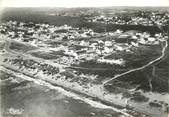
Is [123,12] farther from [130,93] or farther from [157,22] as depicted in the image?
[130,93]

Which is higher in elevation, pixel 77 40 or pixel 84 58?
pixel 77 40

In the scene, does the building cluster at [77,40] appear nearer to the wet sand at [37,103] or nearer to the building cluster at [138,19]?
the building cluster at [138,19]

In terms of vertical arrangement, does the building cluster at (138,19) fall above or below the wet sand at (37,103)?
above

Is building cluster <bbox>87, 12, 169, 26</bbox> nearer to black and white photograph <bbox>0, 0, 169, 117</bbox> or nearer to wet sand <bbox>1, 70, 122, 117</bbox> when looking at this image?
black and white photograph <bbox>0, 0, 169, 117</bbox>

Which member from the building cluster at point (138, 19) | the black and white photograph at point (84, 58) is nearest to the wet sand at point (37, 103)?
the black and white photograph at point (84, 58)

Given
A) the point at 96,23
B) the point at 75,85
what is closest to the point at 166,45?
the point at 96,23

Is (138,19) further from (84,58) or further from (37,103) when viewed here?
(37,103)

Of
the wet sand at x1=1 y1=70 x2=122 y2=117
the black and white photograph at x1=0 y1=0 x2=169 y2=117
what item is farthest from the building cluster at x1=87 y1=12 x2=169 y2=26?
the wet sand at x1=1 y1=70 x2=122 y2=117

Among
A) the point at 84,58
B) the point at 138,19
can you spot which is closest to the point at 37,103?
the point at 84,58

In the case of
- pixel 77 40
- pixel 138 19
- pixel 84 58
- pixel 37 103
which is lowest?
pixel 37 103
